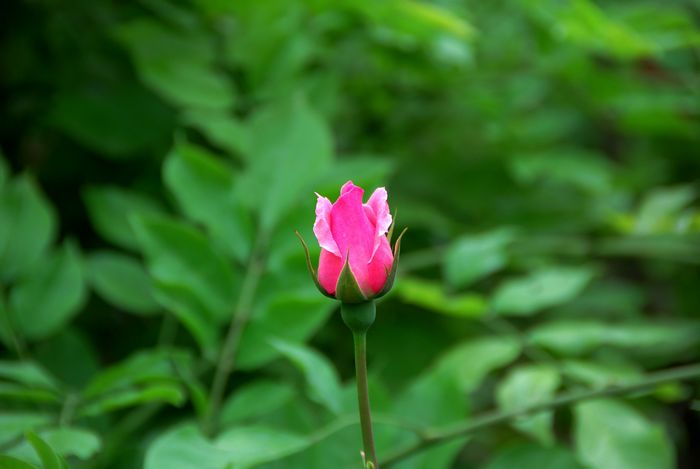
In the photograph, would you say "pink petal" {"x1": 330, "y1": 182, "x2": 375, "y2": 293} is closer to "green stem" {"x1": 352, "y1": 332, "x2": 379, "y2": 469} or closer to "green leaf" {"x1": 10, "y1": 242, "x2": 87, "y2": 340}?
"green stem" {"x1": 352, "y1": 332, "x2": 379, "y2": 469}

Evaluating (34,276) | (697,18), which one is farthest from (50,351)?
(697,18)

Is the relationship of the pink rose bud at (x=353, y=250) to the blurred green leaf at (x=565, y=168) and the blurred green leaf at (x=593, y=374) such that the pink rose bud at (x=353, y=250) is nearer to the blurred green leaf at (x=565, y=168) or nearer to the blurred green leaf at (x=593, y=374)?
the blurred green leaf at (x=593, y=374)

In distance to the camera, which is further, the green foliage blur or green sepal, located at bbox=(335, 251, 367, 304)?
the green foliage blur

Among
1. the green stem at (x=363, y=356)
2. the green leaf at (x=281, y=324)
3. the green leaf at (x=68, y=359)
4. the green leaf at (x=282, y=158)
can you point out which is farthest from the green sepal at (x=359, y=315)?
the green leaf at (x=68, y=359)

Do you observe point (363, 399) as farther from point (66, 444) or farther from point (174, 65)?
point (174, 65)

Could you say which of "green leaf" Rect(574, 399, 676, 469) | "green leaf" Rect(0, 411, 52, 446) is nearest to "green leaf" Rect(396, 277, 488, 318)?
"green leaf" Rect(574, 399, 676, 469)

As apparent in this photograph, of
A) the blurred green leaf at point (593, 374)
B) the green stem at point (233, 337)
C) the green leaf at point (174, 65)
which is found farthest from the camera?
the green leaf at point (174, 65)
